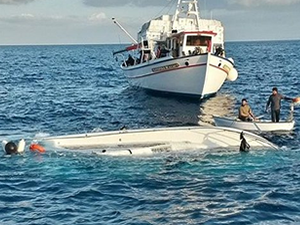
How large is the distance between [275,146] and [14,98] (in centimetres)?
2600

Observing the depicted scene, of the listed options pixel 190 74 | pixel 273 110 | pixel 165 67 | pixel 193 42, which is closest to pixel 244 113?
pixel 273 110

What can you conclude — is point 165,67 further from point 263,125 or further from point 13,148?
point 13,148

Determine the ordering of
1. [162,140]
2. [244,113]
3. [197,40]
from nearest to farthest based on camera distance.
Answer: [162,140], [244,113], [197,40]

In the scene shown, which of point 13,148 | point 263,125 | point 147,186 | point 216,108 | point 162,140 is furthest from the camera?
point 216,108

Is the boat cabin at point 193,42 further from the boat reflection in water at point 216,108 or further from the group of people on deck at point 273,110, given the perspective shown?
the group of people on deck at point 273,110

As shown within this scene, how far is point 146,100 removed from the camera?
39438 millimetres

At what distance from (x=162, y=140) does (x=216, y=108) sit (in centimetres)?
1432

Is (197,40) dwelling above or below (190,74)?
above

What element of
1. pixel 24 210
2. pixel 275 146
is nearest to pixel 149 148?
pixel 275 146

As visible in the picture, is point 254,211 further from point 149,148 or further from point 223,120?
point 223,120

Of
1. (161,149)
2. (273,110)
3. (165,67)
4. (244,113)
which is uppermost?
(165,67)

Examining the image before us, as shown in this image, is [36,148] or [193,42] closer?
[36,148]

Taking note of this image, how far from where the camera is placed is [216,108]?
34.5m

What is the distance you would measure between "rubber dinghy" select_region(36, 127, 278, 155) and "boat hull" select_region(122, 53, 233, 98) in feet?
47.9
